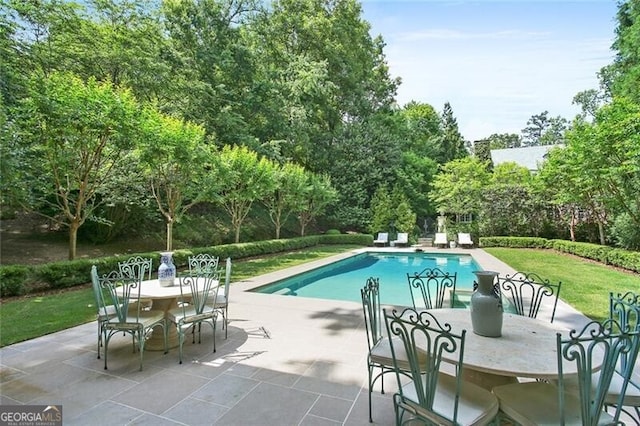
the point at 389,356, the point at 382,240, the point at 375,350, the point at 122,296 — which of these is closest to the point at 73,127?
the point at 122,296

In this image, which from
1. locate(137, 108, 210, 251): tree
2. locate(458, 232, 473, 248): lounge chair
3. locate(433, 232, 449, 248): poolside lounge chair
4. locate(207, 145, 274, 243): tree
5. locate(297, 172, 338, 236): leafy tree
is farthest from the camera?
locate(433, 232, 449, 248): poolside lounge chair

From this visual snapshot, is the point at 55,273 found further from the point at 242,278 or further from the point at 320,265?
the point at 320,265

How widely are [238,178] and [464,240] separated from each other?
10751 mm

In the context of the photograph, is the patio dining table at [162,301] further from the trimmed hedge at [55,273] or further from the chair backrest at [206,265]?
the trimmed hedge at [55,273]

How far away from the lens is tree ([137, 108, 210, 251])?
809cm

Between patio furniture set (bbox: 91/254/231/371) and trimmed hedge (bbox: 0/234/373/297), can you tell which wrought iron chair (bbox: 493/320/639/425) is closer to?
patio furniture set (bbox: 91/254/231/371)

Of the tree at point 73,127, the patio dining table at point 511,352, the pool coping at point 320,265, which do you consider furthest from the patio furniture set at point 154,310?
the tree at point 73,127

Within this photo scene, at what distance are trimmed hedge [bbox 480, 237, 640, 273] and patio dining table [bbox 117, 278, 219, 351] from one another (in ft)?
33.8

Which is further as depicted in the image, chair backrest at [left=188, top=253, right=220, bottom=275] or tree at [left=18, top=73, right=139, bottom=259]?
tree at [left=18, top=73, right=139, bottom=259]

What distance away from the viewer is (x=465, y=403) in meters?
1.98

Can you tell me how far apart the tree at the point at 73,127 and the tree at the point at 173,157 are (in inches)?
17.1

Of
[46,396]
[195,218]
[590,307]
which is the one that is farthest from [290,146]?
[46,396]

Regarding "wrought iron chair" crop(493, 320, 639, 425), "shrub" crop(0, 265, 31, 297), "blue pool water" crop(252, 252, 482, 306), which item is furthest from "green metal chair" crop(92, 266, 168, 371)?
"shrub" crop(0, 265, 31, 297)

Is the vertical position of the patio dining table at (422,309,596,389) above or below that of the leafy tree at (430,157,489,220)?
below
